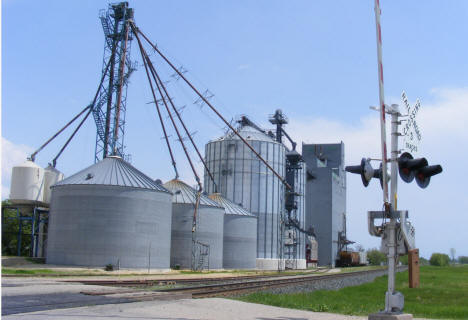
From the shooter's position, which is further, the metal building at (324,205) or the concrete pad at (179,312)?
the metal building at (324,205)

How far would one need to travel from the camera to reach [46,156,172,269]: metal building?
41.8 meters

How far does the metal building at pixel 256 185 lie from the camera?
68688 mm

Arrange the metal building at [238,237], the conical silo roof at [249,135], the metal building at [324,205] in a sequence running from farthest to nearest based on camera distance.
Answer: the metal building at [324,205], the conical silo roof at [249,135], the metal building at [238,237]

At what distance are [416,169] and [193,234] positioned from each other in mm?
42603

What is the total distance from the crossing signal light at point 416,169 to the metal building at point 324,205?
81181 millimetres

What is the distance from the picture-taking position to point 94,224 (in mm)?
42000

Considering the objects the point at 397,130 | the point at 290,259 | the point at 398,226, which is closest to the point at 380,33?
the point at 397,130

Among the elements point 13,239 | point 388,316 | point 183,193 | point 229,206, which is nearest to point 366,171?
point 388,316

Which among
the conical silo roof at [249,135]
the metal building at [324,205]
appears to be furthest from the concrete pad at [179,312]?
the metal building at [324,205]

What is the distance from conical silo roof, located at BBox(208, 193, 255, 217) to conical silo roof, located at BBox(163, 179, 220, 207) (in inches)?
195

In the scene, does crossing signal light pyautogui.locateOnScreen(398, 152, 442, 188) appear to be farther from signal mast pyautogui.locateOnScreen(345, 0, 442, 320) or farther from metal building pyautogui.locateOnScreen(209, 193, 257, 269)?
metal building pyautogui.locateOnScreen(209, 193, 257, 269)

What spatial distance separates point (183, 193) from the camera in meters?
55.7

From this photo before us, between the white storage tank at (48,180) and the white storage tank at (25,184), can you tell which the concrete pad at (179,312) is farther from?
the white storage tank at (48,180)

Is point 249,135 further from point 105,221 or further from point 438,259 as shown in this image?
point 438,259
